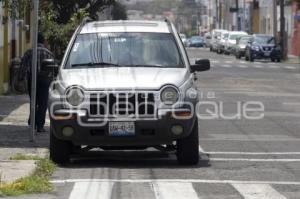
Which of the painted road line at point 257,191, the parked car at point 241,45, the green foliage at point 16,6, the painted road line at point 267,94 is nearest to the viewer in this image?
the painted road line at point 257,191

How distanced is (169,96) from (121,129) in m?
0.78

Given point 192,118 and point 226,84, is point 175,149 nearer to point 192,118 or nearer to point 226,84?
point 192,118

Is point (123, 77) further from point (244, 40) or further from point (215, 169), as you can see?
point (244, 40)

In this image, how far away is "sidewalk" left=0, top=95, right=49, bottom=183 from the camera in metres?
11.1

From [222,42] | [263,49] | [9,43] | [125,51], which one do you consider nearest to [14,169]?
[125,51]

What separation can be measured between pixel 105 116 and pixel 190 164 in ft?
4.86

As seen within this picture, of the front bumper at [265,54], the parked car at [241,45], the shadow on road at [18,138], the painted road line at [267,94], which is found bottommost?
the shadow on road at [18,138]

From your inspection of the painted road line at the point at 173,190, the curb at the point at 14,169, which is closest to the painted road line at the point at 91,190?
the painted road line at the point at 173,190

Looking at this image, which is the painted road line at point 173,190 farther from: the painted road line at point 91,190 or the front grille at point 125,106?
the front grille at point 125,106

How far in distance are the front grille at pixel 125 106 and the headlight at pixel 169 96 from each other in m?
0.16

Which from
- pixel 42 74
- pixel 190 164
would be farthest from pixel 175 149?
pixel 42 74

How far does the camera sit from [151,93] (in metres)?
11.4

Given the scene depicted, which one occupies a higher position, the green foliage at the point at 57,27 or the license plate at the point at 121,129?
A: the green foliage at the point at 57,27

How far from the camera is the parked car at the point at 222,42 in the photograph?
68.7m
